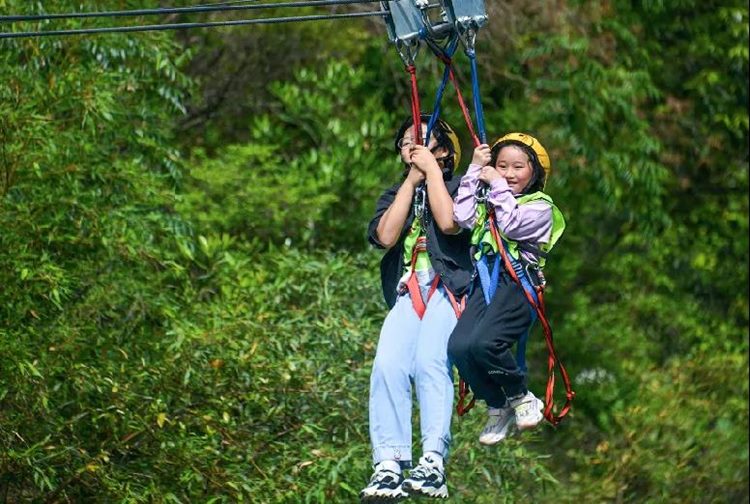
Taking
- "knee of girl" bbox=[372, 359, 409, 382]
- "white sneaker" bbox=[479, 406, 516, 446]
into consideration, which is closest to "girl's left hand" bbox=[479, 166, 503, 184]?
"knee of girl" bbox=[372, 359, 409, 382]

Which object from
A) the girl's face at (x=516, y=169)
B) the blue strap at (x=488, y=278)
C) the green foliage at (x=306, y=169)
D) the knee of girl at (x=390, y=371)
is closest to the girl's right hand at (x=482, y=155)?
the girl's face at (x=516, y=169)

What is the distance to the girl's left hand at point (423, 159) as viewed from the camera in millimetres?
6480

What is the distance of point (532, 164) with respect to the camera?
21.4 ft

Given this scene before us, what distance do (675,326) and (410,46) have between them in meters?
9.14

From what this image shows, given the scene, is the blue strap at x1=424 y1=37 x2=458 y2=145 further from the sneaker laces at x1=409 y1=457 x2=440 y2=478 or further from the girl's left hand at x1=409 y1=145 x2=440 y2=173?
the sneaker laces at x1=409 y1=457 x2=440 y2=478

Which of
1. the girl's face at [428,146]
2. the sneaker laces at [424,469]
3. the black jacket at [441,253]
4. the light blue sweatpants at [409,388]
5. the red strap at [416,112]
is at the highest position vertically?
the red strap at [416,112]

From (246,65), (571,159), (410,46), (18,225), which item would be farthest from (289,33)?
(410,46)

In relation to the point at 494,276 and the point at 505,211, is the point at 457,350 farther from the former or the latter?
the point at 505,211

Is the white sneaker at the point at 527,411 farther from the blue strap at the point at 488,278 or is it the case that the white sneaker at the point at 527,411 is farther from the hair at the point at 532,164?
the hair at the point at 532,164

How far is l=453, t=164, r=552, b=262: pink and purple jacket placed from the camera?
6.39 metres

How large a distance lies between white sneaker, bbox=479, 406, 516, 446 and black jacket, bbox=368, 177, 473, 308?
517 millimetres

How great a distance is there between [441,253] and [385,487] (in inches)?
36.3

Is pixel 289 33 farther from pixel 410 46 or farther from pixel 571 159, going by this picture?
pixel 410 46

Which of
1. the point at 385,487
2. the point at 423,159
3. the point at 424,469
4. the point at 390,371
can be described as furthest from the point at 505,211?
the point at 385,487
